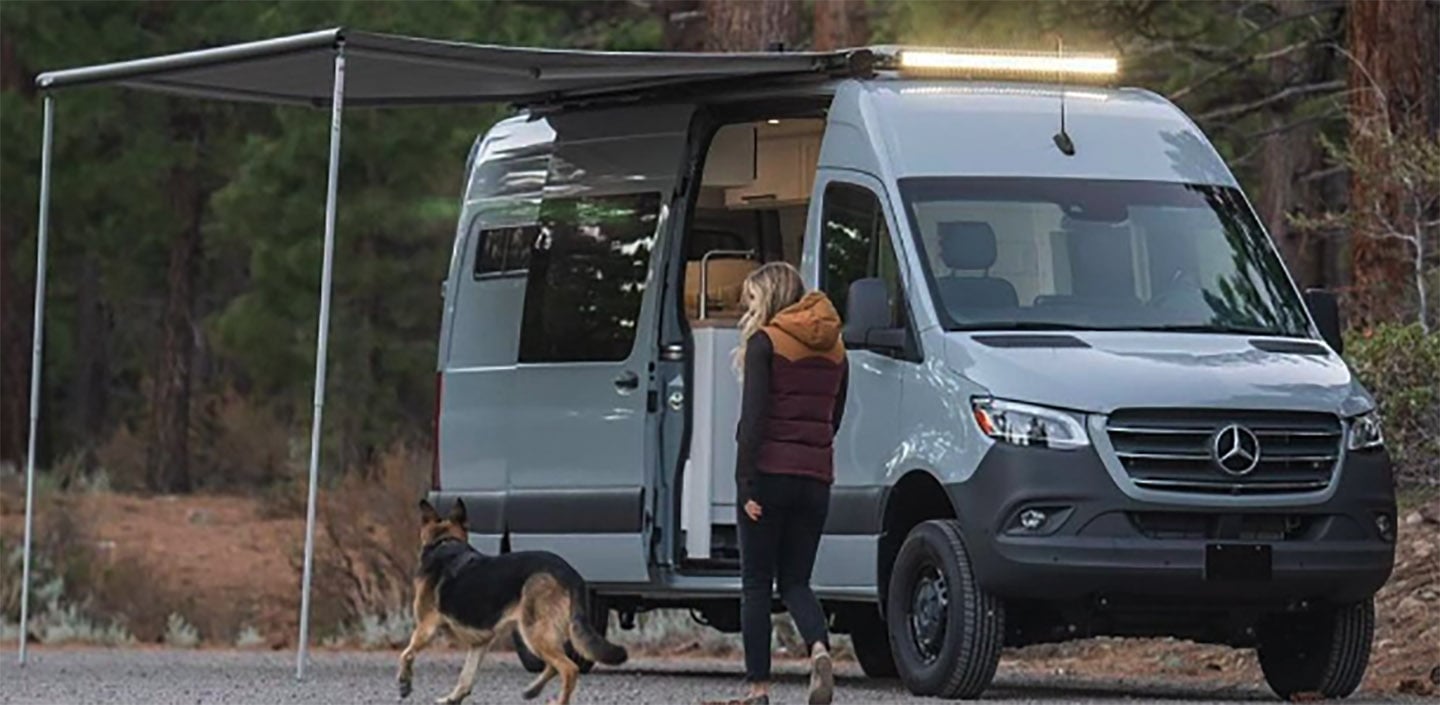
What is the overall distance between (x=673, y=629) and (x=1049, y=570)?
8713mm

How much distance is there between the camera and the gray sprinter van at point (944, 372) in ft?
42.8

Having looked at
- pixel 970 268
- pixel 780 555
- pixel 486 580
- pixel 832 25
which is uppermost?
pixel 832 25

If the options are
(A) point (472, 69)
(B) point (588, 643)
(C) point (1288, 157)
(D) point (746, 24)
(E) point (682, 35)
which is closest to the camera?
(B) point (588, 643)

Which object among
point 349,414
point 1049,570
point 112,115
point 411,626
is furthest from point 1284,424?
point 112,115

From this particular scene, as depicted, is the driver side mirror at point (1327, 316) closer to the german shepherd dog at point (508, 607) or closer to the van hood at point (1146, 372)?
the van hood at point (1146, 372)

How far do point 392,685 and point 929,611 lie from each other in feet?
9.84

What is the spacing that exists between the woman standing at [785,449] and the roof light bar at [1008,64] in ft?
7.94

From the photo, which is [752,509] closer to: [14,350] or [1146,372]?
[1146,372]

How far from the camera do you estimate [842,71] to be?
48.4 ft

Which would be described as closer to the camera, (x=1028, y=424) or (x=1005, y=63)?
(x=1028, y=424)

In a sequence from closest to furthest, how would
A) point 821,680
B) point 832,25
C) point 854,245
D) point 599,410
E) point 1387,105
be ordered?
point 821,680 < point 854,245 < point 599,410 < point 1387,105 < point 832,25

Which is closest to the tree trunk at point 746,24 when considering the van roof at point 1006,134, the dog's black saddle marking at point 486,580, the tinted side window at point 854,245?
the van roof at point 1006,134

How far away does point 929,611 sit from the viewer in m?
13.6

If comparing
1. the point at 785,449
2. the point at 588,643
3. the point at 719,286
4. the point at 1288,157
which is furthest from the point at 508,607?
the point at 1288,157
